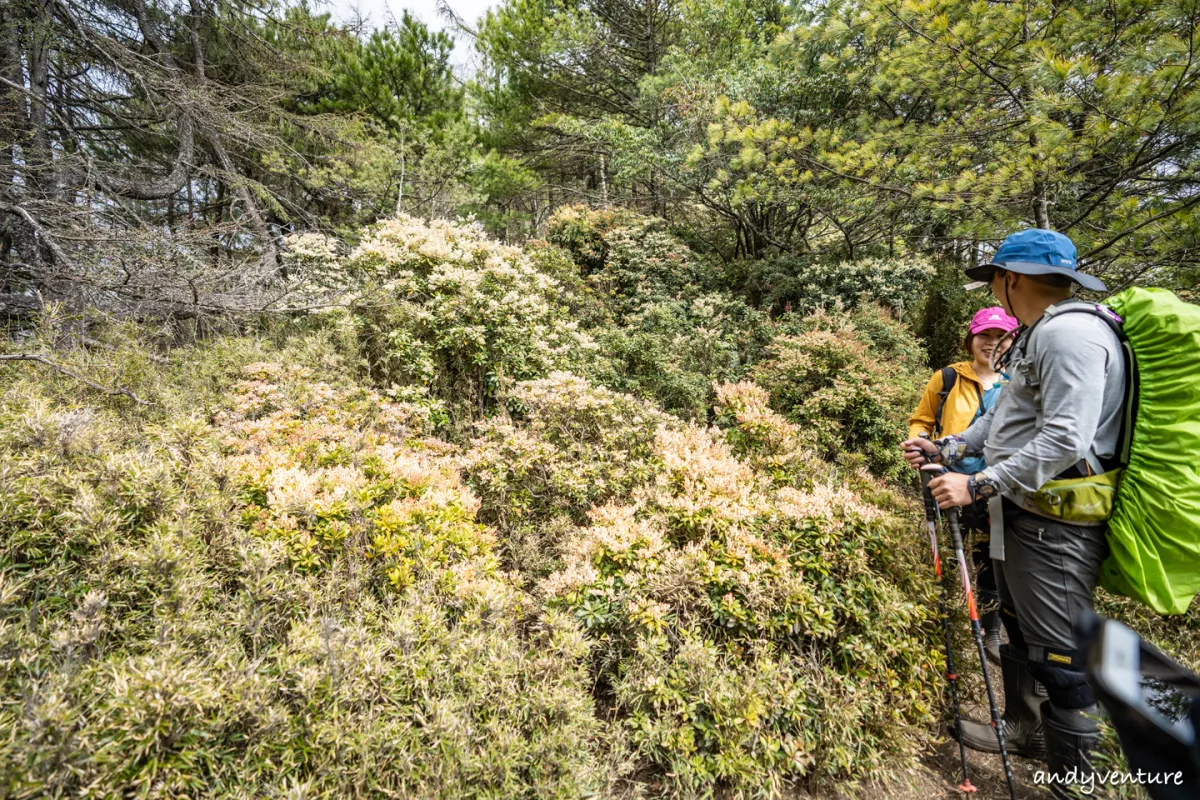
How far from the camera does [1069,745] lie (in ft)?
5.46

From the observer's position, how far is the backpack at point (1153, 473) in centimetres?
147

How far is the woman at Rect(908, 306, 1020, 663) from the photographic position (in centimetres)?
259

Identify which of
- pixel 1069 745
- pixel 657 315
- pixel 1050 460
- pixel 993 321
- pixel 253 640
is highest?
pixel 657 315

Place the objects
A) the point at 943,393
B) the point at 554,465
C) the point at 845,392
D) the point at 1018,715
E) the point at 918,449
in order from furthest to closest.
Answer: the point at 845,392 < the point at 554,465 < the point at 943,393 < the point at 918,449 < the point at 1018,715

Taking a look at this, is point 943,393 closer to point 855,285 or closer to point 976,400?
point 976,400

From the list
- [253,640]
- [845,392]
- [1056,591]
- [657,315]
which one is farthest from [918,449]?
[657,315]

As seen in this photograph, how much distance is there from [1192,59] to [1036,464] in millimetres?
3321

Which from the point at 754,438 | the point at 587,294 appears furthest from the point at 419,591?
the point at 587,294

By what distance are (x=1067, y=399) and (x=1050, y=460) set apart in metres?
0.22

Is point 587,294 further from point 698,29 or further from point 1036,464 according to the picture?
point 1036,464

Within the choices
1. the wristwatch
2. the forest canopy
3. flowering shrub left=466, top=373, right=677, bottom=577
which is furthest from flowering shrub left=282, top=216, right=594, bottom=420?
the wristwatch

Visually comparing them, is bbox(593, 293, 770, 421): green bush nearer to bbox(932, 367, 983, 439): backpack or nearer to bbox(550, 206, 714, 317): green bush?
bbox(550, 206, 714, 317): green bush

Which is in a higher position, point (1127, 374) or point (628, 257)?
point (628, 257)

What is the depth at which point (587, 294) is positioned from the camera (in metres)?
8.70
